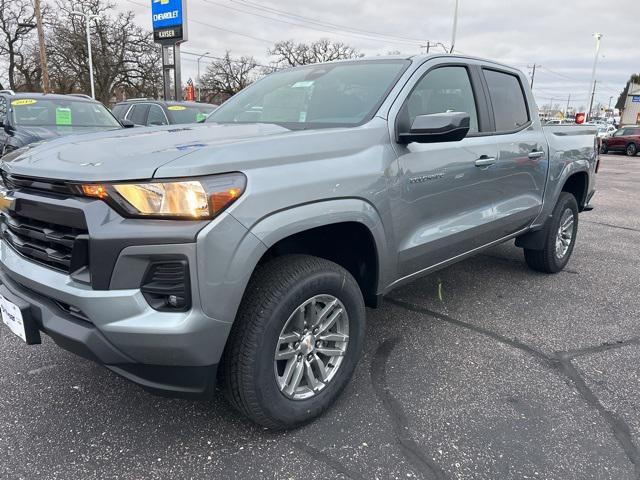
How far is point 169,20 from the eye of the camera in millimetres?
14875

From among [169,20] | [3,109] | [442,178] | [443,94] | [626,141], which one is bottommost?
[626,141]

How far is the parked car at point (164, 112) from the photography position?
955 centimetres

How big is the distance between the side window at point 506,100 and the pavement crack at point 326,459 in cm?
261

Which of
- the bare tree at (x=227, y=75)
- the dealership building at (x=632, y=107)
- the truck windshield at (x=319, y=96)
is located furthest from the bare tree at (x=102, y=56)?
the dealership building at (x=632, y=107)

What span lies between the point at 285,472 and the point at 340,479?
0.77 feet

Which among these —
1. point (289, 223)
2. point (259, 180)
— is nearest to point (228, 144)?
point (259, 180)

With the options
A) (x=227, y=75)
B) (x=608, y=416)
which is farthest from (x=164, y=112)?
(x=227, y=75)

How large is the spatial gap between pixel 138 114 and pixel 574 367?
379 inches

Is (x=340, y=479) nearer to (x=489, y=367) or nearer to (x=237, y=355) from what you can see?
(x=237, y=355)

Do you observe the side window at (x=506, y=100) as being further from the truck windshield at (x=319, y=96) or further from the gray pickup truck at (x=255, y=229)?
the truck windshield at (x=319, y=96)

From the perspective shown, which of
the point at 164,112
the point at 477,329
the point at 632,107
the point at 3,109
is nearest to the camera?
the point at 477,329

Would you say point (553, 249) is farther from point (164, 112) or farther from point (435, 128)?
point (164, 112)

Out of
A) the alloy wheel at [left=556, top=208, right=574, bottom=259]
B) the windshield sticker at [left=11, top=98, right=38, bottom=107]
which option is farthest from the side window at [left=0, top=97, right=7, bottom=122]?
the alloy wheel at [left=556, top=208, right=574, bottom=259]

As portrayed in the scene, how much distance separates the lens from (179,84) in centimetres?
1561
